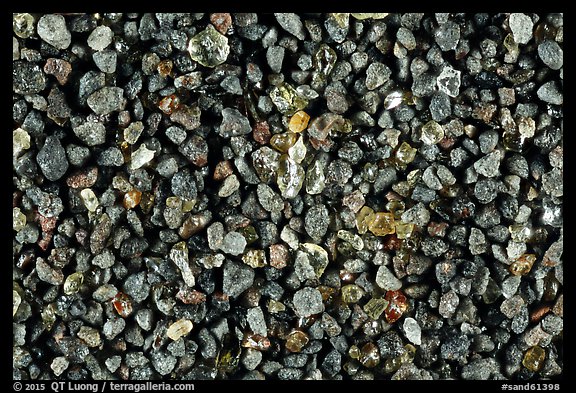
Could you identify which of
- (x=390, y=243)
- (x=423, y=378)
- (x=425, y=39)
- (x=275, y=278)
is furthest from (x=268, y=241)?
(x=425, y=39)

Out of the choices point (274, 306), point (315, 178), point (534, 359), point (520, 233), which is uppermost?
point (315, 178)

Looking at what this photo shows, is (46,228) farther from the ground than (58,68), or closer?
closer

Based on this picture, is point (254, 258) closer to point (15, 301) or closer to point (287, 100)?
point (287, 100)

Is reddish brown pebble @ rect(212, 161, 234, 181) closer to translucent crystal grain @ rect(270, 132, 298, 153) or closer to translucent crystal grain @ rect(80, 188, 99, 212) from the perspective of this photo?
translucent crystal grain @ rect(270, 132, 298, 153)

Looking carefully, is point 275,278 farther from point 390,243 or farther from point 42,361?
point 42,361

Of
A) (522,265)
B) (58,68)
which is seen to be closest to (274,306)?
(522,265)

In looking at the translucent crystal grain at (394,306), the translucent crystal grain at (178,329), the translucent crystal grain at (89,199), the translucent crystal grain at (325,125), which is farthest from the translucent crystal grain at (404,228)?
the translucent crystal grain at (89,199)

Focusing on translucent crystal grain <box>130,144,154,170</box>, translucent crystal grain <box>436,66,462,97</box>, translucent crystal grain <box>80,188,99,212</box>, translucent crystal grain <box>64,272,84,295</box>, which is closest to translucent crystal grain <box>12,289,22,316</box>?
translucent crystal grain <box>64,272,84,295</box>

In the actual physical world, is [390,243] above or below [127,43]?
below
